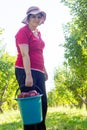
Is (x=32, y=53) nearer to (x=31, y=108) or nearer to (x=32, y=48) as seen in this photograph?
(x=32, y=48)

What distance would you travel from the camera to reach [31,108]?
5434 millimetres

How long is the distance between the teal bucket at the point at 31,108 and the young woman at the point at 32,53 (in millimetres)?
274

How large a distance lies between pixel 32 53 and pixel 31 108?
3.38 feet

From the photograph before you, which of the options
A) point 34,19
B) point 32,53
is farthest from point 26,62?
point 34,19

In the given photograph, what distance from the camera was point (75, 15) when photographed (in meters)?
21.1

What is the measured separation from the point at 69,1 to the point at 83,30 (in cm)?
342

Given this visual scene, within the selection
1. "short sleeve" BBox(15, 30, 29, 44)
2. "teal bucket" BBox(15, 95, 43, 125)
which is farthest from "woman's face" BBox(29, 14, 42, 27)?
"teal bucket" BBox(15, 95, 43, 125)

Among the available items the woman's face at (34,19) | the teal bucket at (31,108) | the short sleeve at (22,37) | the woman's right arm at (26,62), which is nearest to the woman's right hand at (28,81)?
the woman's right arm at (26,62)

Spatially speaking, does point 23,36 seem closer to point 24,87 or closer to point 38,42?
point 38,42

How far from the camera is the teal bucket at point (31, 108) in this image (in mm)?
5402

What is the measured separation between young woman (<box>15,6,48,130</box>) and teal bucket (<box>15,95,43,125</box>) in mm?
274

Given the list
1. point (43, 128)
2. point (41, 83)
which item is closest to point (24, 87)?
point (41, 83)

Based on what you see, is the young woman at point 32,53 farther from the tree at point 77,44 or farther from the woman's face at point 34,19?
the tree at point 77,44

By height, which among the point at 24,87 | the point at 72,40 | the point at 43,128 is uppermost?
the point at 24,87
